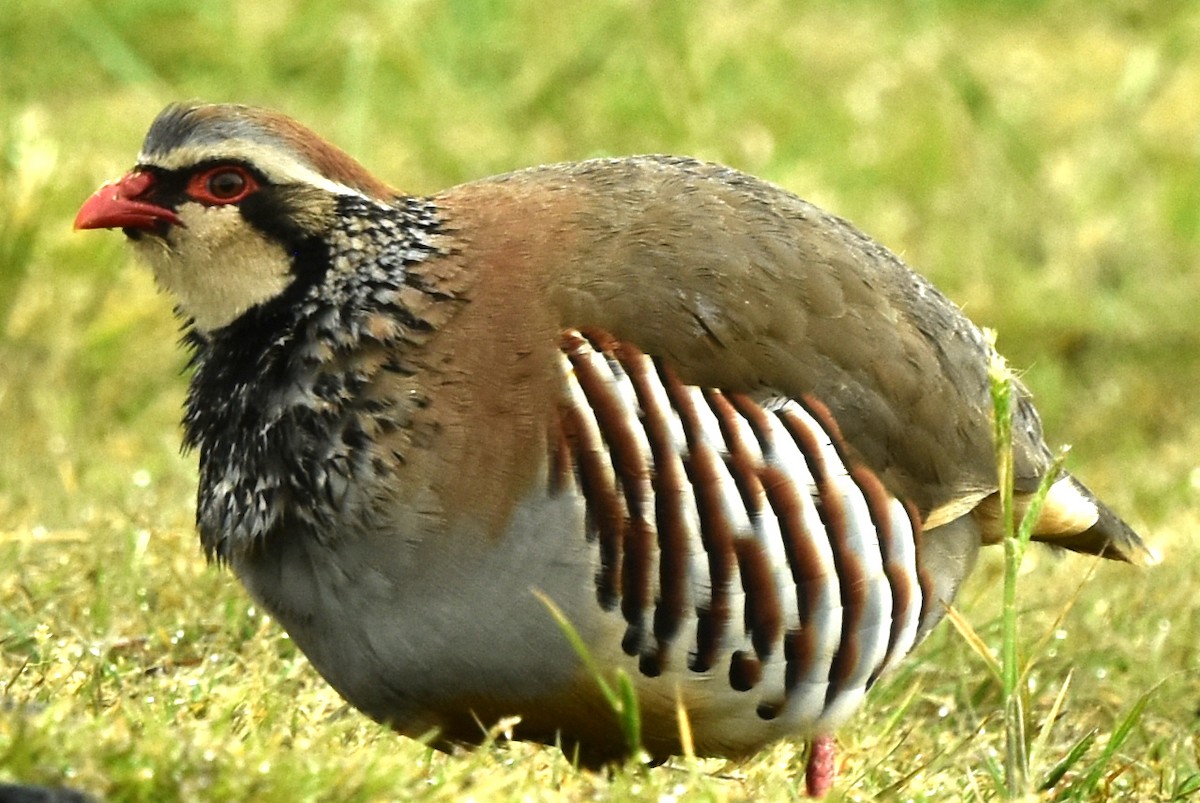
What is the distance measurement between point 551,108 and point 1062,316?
81.5 inches

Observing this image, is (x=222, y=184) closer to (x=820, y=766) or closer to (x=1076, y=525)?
(x=820, y=766)

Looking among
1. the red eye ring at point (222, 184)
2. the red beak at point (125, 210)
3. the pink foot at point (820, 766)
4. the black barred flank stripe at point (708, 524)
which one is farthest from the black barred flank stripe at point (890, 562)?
the red beak at point (125, 210)

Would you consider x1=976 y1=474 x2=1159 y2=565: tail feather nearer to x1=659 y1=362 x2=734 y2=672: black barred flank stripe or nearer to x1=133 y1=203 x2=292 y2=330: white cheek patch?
x1=659 y1=362 x2=734 y2=672: black barred flank stripe

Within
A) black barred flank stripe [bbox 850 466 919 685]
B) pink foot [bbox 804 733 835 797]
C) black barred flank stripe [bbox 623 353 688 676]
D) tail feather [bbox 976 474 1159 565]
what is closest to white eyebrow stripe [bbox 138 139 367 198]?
black barred flank stripe [bbox 623 353 688 676]

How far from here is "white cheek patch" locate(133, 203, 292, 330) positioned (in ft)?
11.5

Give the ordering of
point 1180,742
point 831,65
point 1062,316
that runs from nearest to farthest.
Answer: point 1180,742, point 1062,316, point 831,65

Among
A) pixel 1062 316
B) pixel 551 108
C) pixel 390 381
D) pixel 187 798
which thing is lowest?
pixel 187 798

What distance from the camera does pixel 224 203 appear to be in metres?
3.52

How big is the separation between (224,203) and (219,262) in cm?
10

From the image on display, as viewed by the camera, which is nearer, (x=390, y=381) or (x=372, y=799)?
(x=372, y=799)

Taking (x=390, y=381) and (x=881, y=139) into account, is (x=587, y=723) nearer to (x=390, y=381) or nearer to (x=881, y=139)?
(x=390, y=381)

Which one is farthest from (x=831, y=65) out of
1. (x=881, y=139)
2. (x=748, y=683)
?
(x=748, y=683)

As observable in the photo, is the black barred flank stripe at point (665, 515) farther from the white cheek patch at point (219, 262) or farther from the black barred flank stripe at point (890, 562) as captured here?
the white cheek patch at point (219, 262)

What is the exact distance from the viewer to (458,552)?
3371 millimetres
